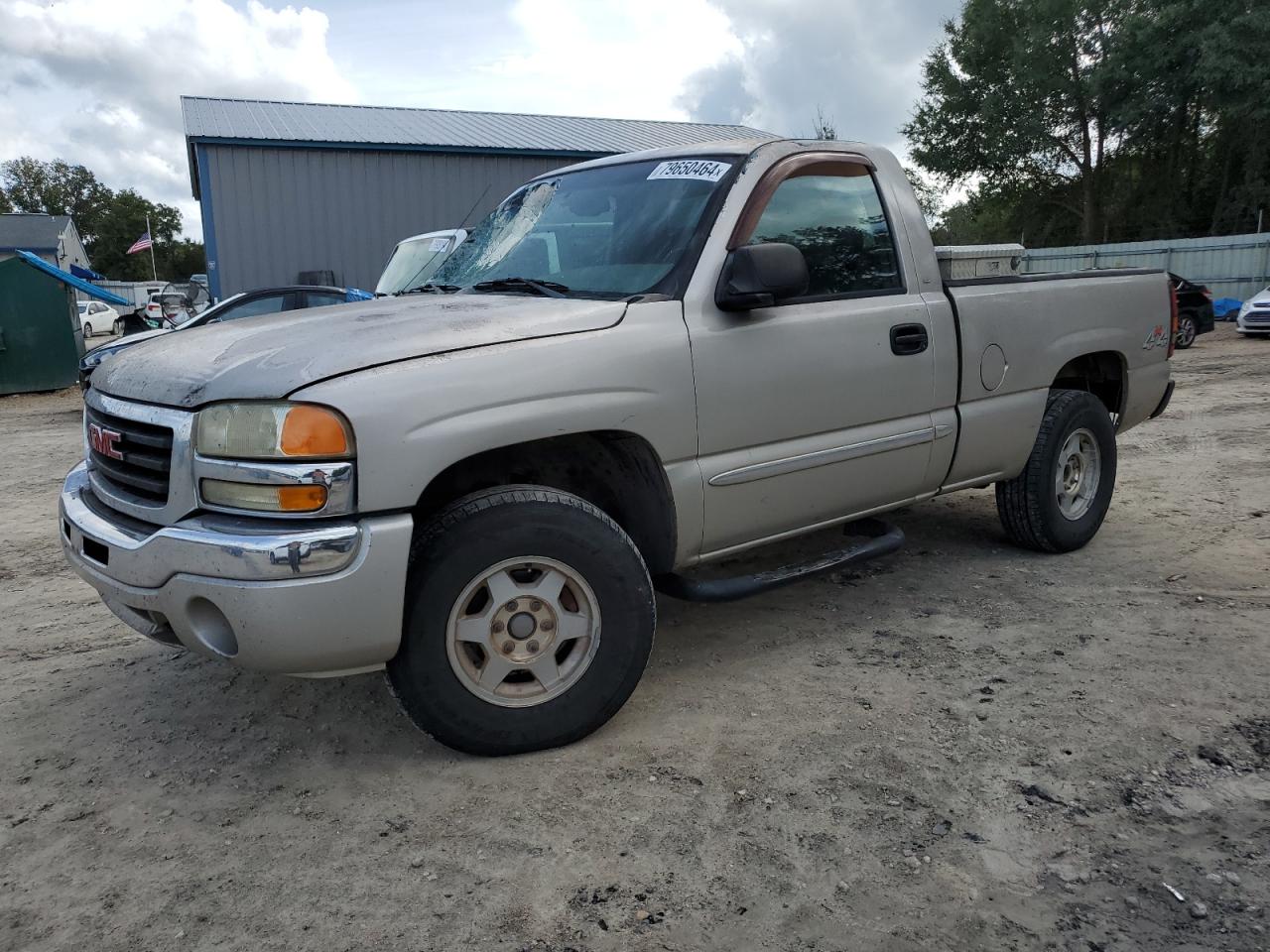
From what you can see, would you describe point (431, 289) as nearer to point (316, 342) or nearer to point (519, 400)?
point (316, 342)

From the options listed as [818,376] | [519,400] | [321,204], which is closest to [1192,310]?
[321,204]

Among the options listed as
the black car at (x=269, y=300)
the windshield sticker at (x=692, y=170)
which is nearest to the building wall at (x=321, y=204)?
the black car at (x=269, y=300)

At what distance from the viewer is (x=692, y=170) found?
12.3ft

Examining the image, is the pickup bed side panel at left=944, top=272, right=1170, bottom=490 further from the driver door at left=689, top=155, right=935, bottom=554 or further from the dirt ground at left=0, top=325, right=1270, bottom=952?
the dirt ground at left=0, top=325, right=1270, bottom=952

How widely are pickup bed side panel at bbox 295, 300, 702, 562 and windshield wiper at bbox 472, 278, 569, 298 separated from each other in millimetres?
406

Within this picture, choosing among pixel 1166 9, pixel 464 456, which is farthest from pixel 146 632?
pixel 1166 9

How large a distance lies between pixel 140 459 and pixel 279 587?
0.72 metres

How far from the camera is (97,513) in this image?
124 inches

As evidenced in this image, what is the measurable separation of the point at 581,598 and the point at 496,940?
1.07 meters

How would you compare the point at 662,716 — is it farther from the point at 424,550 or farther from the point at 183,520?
the point at 183,520

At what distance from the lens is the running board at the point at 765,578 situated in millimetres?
3496

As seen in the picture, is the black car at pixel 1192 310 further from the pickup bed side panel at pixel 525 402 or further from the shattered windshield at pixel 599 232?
the pickup bed side panel at pixel 525 402

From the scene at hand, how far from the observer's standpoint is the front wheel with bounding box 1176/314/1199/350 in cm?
1781

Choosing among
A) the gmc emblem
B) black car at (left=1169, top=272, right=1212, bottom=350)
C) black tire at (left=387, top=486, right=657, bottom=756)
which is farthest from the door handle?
black car at (left=1169, top=272, right=1212, bottom=350)
